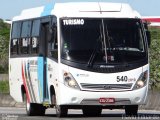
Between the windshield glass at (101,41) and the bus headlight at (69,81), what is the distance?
1.42ft

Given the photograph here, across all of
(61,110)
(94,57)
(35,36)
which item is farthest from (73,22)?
(35,36)

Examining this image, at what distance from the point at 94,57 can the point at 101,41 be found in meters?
0.56

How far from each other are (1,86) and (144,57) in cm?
2868

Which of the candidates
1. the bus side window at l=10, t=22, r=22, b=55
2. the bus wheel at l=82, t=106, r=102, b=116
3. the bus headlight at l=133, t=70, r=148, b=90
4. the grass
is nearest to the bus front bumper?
the bus headlight at l=133, t=70, r=148, b=90

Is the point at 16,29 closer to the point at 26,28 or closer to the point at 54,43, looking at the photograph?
the point at 26,28

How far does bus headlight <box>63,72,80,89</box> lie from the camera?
23.2 meters

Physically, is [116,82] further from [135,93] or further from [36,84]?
[36,84]

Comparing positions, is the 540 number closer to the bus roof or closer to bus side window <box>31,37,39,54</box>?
the bus roof

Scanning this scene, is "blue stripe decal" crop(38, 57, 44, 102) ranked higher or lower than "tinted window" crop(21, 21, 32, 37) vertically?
lower

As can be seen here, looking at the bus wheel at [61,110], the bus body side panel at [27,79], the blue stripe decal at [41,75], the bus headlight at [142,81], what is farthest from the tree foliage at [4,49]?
the bus headlight at [142,81]

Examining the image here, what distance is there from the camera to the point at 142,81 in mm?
23625

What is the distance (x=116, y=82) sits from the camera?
2336 centimetres

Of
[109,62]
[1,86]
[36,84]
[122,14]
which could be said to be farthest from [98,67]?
[1,86]

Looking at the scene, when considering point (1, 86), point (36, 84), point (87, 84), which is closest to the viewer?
point (87, 84)
